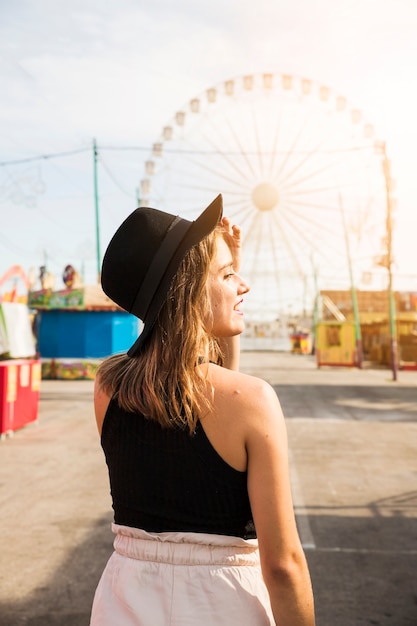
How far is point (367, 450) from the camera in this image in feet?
33.0

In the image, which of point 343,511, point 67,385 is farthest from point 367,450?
point 67,385

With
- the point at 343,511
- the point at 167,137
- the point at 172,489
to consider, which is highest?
the point at 167,137

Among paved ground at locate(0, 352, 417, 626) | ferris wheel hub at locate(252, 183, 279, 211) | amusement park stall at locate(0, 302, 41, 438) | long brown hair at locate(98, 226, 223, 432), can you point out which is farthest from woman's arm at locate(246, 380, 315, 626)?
ferris wheel hub at locate(252, 183, 279, 211)

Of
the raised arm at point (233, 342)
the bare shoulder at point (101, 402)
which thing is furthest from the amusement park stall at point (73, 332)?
the bare shoulder at point (101, 402)

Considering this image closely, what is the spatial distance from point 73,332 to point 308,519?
2256 cm

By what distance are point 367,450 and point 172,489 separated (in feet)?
29.4

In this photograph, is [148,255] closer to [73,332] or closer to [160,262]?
[160,262]

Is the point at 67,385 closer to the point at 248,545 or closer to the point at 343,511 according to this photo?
the point at 343,511

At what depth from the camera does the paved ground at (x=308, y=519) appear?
444 cm

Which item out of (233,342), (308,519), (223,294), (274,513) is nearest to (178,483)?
(274,513)

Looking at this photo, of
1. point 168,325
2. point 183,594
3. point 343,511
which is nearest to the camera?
point 183,594

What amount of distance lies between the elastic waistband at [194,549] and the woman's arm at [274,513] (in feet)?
0.21

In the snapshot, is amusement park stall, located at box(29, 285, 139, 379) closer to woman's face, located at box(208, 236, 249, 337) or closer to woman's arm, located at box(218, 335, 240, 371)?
woman's arm, located at box(218, 335, 240, 371)

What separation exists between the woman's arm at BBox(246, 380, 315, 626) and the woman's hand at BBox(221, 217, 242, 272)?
0.51 meters
